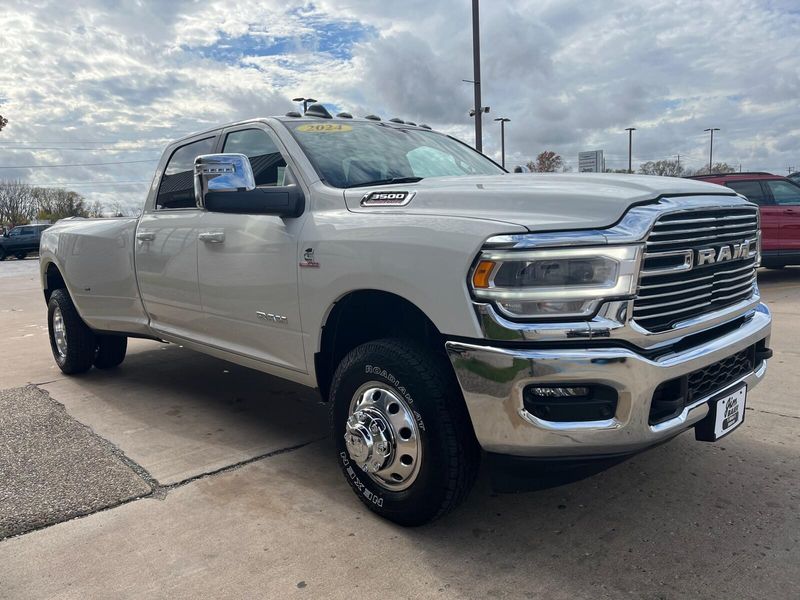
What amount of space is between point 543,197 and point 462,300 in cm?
50

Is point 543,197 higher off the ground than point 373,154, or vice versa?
point 373,154

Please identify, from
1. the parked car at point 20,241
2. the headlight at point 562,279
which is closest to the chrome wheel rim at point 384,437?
the headlight at point 562,279

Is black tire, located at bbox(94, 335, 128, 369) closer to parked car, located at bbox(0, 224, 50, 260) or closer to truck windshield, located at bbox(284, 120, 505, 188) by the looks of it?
truck windshield, located at bbox(284, 120, 505, 188)

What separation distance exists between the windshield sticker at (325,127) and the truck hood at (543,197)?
2.81ft

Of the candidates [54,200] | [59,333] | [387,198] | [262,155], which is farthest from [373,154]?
[54,200]

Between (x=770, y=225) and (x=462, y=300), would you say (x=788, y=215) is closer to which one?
(x=770, y=225)

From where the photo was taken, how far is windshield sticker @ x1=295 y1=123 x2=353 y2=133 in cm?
367

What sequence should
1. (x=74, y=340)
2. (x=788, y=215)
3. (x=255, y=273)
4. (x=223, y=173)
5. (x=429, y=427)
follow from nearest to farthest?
(x=429, y=427)
(x=223, y=173)
(x=255, y=273)
(x=74, y=340)
(x=788, y=215)

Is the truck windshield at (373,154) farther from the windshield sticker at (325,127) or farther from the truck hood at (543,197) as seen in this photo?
the truck hood at (543,197)

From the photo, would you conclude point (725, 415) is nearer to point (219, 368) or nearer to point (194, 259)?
point (194, 259)

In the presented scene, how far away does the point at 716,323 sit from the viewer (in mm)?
2662

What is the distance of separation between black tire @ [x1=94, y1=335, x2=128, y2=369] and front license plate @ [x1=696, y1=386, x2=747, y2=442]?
484cm

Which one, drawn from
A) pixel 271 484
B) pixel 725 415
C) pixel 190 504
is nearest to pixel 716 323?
pixel 725 415

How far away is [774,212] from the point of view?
1034 cm
